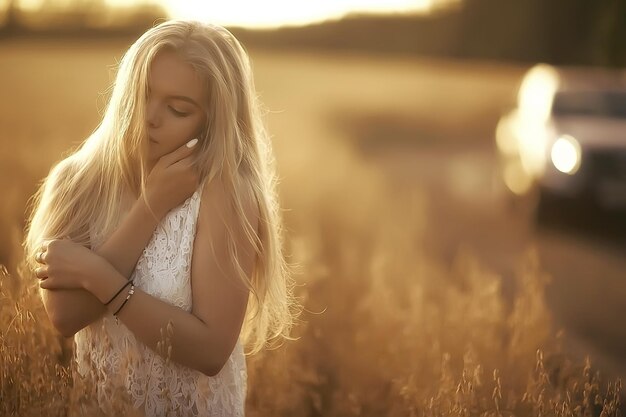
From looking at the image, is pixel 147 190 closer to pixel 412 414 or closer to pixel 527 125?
pixel 412 414

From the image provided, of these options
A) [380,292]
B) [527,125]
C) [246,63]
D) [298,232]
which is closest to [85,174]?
[246,63]

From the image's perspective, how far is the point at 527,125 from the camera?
1264cm

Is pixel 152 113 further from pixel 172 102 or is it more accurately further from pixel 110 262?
pixel 110 262

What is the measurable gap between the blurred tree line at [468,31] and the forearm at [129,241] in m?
21.9

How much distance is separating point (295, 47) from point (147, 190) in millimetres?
37646

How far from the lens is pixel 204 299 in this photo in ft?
7.24

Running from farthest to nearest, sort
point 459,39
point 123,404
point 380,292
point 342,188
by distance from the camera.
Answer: point 459,39
point 342,188
point 380,292
point 123,404

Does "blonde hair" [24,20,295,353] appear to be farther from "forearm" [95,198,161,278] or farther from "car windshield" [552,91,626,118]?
"car windshield" [552,91,626,118]

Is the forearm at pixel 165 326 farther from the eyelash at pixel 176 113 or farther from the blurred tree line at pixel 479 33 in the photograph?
the blurred tree line at pixel 479 33

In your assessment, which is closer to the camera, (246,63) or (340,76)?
(246,63)

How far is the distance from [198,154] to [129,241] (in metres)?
0.25

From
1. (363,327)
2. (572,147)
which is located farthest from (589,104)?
(363,327)

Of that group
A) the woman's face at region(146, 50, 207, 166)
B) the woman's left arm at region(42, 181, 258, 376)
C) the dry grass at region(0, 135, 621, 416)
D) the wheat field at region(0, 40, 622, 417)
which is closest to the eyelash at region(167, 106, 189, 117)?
the woman's face at region(146, 50, 207, 166)

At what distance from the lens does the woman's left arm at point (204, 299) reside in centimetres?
214
